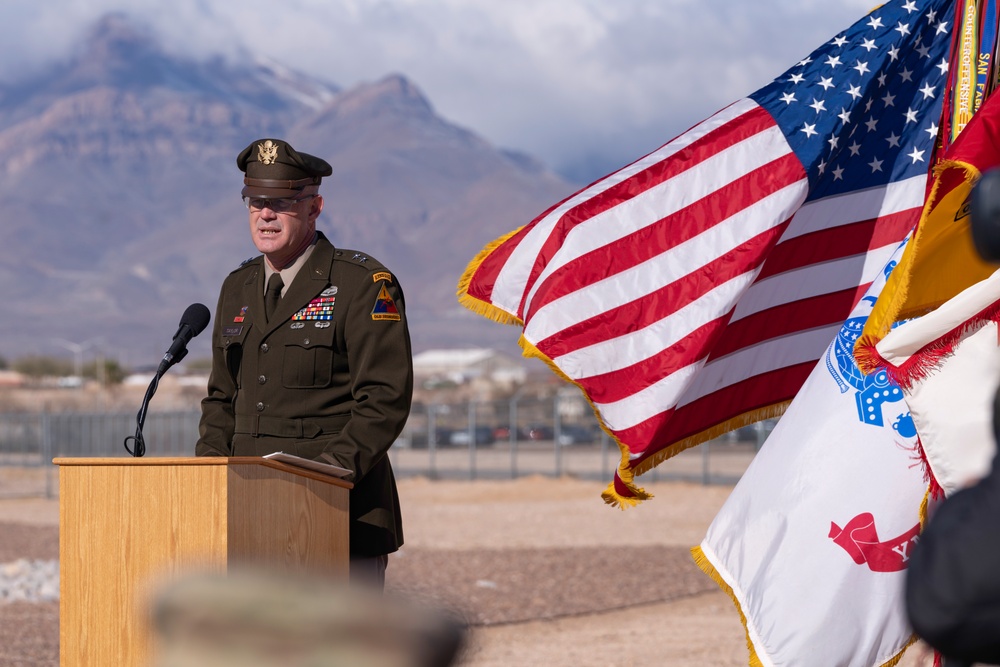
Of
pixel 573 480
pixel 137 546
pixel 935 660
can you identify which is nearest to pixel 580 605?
pixel 935 660

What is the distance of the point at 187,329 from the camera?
3.92 meters

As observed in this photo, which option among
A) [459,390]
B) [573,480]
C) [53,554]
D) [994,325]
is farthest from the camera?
[459,390]

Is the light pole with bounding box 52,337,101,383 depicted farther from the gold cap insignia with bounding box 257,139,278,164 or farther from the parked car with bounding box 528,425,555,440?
the gold cap insignia with bounding box 257,139,278,164

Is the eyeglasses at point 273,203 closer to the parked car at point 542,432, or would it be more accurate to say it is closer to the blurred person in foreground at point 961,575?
the blurred person in foreground at point 961,575

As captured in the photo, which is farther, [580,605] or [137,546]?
[580,605]

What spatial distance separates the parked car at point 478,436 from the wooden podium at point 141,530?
128ft

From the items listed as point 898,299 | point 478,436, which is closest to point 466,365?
point 478,436

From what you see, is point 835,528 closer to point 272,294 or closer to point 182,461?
point 272,294

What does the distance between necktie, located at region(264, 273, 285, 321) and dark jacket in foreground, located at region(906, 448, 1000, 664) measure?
284 centimetres

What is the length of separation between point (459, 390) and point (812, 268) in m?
85.5

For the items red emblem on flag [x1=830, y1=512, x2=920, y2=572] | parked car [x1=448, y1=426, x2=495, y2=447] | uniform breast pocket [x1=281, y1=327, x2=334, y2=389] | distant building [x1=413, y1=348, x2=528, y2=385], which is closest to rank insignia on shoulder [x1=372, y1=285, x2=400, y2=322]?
uniform breast pocket [x1=281, y1=327, x2=334, y2=389]

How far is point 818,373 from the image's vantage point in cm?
473

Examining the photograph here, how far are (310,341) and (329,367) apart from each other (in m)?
0.09

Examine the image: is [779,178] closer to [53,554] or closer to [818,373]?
[818,373]
